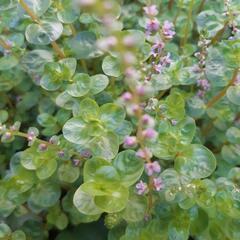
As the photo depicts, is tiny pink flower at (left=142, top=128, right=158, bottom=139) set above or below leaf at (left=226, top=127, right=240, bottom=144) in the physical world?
above

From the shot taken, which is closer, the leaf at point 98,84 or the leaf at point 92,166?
the leaf at point 92,166

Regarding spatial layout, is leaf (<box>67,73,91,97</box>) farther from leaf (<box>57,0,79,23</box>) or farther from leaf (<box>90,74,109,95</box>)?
leaf (<box>57,0,79,23</box>)

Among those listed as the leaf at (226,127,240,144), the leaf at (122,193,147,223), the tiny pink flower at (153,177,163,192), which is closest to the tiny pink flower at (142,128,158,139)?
the tiny pink flower at (153,177,163,192)

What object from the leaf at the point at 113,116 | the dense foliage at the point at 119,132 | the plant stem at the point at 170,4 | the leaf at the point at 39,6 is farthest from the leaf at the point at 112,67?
the plant stem at the point at 170,4

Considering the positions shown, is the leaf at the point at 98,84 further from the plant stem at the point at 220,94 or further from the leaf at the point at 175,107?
the plant stem at the point at 220,94

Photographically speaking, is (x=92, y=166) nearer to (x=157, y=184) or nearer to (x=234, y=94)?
(x=157, y=184)

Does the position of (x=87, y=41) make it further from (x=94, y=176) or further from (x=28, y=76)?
(x=94, y=176)

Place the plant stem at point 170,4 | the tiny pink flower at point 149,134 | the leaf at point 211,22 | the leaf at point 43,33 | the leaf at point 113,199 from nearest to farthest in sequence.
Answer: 1. the tiny pink flower at point 149,134
2. the leaf at point 113,199
3. the leaf at point 43,33
4. the leaf at point 211,22
5. the plant stem at point 170,4
